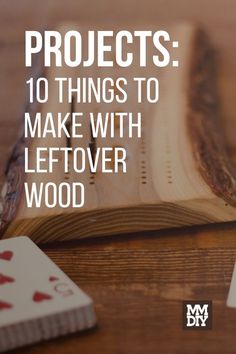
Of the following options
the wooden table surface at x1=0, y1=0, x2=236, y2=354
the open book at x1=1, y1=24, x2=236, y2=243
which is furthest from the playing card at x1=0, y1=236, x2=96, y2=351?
the open book at x1=1, y1=24, x2=236, y2=243

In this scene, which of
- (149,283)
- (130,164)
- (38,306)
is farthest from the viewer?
(130,164)

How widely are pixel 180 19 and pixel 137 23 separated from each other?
10cm

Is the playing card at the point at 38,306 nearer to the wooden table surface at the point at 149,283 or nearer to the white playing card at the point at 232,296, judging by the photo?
the wooden table surface at the point at 149,283

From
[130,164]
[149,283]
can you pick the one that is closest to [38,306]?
[149,283]

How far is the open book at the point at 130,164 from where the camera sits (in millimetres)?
1015

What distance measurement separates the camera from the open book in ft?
3.33

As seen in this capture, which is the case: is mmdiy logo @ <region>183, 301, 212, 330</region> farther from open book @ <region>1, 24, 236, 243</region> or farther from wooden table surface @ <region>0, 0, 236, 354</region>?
open book @ <region>1, 24, 236, 243</region>

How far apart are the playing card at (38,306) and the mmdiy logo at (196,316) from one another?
112mm

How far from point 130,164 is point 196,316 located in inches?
10.9

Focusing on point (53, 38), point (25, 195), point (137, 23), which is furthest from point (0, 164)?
point (137, 23)

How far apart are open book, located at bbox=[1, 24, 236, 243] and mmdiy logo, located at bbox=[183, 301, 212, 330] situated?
0.13 meters

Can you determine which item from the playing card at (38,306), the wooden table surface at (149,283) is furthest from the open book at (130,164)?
the playing card at (38,306)

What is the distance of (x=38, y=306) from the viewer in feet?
2.72

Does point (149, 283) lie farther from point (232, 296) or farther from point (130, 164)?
point (130, 164)
